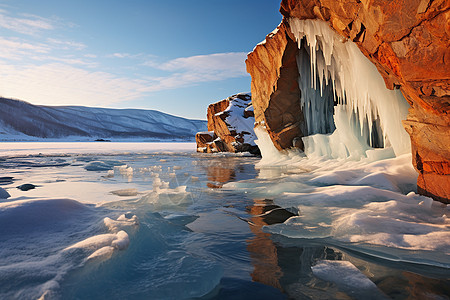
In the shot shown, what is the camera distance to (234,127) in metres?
29.5

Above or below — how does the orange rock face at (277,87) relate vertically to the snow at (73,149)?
above

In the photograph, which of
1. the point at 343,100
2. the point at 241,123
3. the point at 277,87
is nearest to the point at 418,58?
the point at 343,100

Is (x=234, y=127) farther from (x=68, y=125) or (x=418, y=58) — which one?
(x=68, y=125)

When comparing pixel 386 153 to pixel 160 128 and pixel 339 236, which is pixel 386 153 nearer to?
pixel 339 236

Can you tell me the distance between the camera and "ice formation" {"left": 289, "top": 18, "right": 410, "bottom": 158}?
24.4 ft

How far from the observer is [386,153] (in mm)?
8578

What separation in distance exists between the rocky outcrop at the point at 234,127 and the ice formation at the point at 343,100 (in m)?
14.2

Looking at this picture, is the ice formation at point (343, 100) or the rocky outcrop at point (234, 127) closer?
the ice formation at point (343, 100)

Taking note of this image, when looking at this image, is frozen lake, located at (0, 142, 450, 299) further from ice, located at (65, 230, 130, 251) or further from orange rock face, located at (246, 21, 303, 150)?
orange rock face, located at (246, 21, 303, 150)

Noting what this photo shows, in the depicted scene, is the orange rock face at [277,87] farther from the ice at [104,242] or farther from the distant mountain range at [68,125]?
the distant mountain range at [68,125]

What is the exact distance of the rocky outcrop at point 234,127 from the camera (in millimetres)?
29375

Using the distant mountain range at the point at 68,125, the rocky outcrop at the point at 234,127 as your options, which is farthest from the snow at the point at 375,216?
the distant mountain range at the point at 68,125

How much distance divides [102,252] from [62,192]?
5.84 meters

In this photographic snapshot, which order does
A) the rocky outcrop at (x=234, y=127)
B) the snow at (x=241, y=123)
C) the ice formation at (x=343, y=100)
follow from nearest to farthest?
the ice formation at (x=343, y=100) < the snow at (x=241, y=123) < the rocky outcrop at (x=234, y=127)
